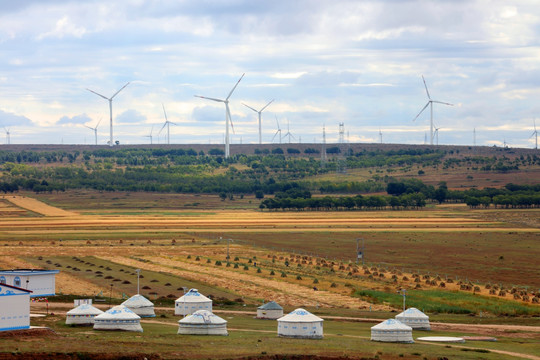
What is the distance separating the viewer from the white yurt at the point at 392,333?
2484 inches

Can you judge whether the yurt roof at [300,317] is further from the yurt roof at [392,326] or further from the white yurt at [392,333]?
the yurt roof at [392,326]

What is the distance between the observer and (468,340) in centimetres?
6512

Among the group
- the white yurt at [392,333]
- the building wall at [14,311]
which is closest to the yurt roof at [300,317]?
the white yurt at [392,333]

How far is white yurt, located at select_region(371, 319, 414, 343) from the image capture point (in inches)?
2484

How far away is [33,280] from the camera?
8125 cm

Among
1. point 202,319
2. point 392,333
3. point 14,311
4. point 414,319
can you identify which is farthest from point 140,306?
point 414,319

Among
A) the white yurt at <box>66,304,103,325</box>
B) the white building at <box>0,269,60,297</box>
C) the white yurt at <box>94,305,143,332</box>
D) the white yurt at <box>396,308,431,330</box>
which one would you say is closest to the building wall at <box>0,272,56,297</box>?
the white building at <box>0,269,60,297</box>

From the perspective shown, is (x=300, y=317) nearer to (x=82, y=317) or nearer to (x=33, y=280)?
(x=82, y=317)

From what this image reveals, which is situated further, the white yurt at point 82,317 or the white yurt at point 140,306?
the white yurt at point 140,306

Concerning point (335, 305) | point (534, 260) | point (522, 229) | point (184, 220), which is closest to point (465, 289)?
point (335, 305)

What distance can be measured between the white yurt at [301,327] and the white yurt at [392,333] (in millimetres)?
3986

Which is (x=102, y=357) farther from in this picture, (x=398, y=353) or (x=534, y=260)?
(x=534, y=260)

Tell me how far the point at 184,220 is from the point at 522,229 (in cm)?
7186

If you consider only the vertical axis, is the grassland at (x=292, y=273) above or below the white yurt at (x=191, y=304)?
below
